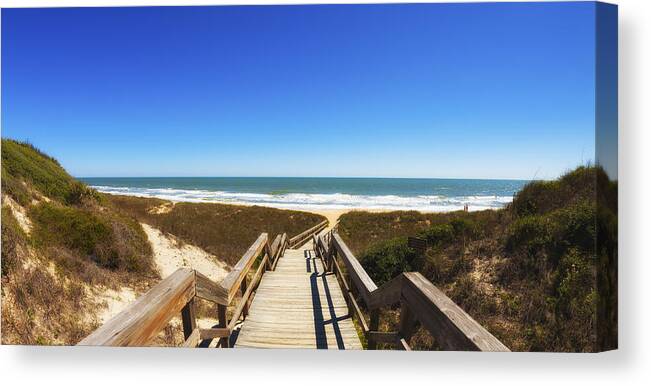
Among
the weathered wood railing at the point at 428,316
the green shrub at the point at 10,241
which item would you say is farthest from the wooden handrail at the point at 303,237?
the weathered wood railing at the point at 428,316

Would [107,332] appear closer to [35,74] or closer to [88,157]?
[35,74]

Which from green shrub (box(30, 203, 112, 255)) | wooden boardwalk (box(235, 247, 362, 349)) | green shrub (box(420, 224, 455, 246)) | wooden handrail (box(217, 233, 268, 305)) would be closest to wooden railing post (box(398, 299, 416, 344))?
wooden boardwalk (box(235, 247, 362, 349))

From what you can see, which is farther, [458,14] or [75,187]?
[75,187]

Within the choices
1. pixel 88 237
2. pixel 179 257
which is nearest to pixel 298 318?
pixel 88 237

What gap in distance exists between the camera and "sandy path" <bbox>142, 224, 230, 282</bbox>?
769cm

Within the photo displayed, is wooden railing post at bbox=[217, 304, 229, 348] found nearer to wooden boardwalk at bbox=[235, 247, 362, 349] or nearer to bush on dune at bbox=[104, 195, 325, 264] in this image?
wooden boardwalk at bbox=[235, 247, 362, 349]

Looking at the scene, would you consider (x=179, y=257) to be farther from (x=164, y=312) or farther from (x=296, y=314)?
(x=164, y=312)

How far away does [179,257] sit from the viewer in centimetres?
824

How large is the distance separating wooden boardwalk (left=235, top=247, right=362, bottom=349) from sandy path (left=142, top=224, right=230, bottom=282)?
3.78m

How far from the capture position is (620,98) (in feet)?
10.3

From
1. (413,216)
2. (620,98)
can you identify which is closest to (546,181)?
(620,98)

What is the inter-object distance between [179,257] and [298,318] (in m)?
5.81

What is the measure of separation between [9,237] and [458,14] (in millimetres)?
6108

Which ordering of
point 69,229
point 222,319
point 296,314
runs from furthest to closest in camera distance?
point 69,229 → point 296,314 → point 222,319
